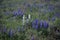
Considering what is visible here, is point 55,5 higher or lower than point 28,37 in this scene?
higher

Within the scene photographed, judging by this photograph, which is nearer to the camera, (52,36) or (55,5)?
(52,36)

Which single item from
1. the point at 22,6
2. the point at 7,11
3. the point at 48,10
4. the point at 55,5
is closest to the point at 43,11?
the point at 48,10

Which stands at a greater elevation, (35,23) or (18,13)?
(18,13)

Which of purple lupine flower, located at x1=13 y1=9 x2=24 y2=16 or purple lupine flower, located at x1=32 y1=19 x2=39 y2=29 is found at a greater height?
purple lupine flower, located at x1=13 y1=9 x2=24 y2=16

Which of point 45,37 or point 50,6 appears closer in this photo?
point 45,37

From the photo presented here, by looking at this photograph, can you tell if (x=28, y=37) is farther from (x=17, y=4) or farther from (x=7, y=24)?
(x=17, y=4)

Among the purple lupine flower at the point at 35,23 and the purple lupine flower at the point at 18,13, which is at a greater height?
the purple lupine flower at the point at 18,13

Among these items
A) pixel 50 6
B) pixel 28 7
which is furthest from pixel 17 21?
pixel 50 6

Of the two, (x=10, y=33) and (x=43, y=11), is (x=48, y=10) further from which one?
(x=10, y=33)

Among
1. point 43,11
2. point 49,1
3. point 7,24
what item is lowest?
point 7,24
